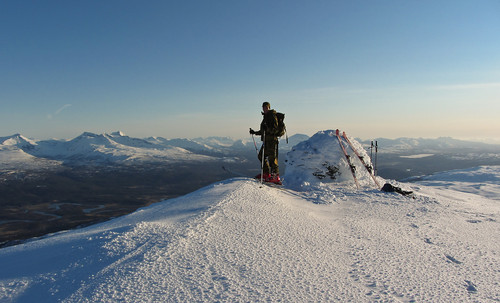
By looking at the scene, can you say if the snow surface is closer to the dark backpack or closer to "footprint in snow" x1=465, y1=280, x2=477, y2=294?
"footprint in snow" x1=465, y1=280, x2=477, y2=294

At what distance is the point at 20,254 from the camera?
13.0 ft

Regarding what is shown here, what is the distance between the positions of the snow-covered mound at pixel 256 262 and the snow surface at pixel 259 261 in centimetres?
2

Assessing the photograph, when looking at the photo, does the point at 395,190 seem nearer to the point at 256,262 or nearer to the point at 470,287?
the point at 470,287

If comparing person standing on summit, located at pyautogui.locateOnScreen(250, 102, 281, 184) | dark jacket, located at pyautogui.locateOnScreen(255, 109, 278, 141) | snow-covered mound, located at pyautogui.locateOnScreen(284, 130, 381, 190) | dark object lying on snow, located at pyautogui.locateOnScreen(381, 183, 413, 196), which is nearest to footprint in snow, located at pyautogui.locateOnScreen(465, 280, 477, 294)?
dark object lying on snow, located at pyautogui.locateOnScreen(381, 183, 413, 196)

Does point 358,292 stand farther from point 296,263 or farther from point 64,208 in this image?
point 64,208

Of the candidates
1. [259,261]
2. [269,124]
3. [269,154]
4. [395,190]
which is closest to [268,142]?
[269,154]

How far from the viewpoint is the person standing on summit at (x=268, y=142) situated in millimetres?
9484

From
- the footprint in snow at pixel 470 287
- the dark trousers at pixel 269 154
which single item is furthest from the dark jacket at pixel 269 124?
the footprint in snow at pixel 470 287

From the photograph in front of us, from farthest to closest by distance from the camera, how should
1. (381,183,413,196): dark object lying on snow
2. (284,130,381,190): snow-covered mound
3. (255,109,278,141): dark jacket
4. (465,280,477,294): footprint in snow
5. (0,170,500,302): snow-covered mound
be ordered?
(284,130,381,190): snow-covered mound → (255,109,278,141): dark jacket → (381,183,413,196): dark object lying on snow → (465,280,477,294): footprint in snow → (0,170,500,302): snow-covered mound

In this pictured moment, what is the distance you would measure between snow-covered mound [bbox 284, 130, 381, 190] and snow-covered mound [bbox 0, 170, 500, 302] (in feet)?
17.0

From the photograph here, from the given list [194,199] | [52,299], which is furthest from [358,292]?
[194,199]

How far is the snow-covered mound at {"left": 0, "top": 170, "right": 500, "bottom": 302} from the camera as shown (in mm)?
2734

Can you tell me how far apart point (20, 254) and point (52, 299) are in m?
1.99

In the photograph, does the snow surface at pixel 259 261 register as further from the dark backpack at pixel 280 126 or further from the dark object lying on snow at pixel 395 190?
the dark backpack at pixel 280 126
